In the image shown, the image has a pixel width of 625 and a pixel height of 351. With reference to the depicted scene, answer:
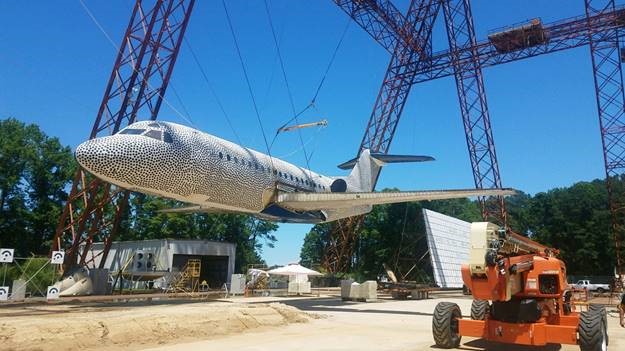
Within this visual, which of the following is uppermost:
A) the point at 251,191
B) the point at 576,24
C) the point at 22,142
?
the point at 576,24

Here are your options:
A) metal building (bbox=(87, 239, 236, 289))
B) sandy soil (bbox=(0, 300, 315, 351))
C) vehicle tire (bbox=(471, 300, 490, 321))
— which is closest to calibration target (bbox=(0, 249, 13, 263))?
sandy soil (bbox=(0, 300, 315, 351))

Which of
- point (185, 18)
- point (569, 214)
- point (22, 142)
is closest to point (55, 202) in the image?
point (22, 142)

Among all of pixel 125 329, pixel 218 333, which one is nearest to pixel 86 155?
pixel 125 329

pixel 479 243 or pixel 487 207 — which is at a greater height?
pixel 487 207

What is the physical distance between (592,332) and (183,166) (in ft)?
46.8

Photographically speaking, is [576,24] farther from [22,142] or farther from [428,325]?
[22,142]

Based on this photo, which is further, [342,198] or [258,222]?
[258,222]

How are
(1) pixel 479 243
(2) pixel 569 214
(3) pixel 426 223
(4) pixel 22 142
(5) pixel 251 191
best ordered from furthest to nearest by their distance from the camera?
(2) pixel 569 214 < (4) pixel 22 142 < (3) pixel 426 223 < (5) pixel 251 191 < (1) pixel 479 243

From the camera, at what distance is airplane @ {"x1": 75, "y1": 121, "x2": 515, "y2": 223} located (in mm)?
16781

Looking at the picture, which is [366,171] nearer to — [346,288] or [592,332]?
[346,288]

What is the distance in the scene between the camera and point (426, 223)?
41406mm

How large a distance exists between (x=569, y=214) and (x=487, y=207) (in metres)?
30.8

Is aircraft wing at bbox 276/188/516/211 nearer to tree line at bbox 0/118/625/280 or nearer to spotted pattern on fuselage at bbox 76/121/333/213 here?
spotted pattern on fuselage at bbox 76/121/333/213

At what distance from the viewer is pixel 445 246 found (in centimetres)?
4356
